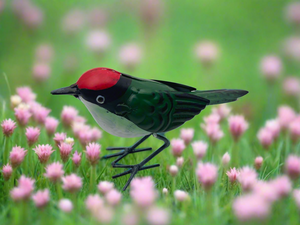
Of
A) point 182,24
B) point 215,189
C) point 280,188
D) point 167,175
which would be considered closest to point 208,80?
point 182,24

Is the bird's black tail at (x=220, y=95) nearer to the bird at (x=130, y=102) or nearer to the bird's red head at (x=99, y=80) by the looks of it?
the bird at (x=130, y=102)

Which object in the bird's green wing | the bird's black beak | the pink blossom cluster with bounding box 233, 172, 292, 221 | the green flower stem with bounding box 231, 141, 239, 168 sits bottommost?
the pink blossom cluster with bounding box 233, 172, 292, 221

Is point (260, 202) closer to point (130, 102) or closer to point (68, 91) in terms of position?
point (130, 102)

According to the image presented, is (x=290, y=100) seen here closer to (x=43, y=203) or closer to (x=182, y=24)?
(x=182, y=24)

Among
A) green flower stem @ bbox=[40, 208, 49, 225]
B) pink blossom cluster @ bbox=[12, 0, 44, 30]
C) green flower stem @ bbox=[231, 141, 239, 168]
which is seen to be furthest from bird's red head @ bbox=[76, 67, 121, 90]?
pink blossom cluster @ bbox=[12, 0, 44, 30]

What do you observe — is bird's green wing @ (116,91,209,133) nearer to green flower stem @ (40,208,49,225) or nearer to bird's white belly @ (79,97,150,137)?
bird's white belly @ (79,97,150,137)
